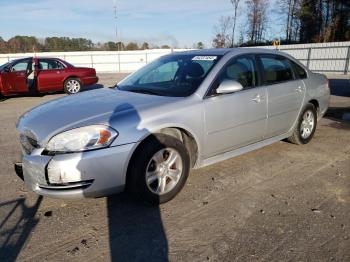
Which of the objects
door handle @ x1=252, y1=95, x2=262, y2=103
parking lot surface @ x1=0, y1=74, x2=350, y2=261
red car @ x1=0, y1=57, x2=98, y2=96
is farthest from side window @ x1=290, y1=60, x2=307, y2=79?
red car @ x1=0, y1=57, x2=98, y2=96

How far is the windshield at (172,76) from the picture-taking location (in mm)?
4102

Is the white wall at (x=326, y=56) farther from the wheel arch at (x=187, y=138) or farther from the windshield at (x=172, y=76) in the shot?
the wheel arch at (x=187, y=138)

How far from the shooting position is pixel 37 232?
3.13 m

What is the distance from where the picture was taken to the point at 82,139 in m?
3.18

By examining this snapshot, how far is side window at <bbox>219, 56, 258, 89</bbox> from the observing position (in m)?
4.28

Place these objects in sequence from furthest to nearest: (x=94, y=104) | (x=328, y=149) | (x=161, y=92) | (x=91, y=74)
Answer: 1. (x=91, y=74)
2. (x=328, y=149)
3. (x=161, y=92)
4. (x=94, y=104)

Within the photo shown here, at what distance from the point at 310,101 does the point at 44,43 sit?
200 ft

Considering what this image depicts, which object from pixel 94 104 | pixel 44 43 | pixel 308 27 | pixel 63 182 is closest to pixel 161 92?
pixel 94 104

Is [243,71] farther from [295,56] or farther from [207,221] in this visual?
[295,56]

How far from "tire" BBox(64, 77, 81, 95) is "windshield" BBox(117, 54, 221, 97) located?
913cm

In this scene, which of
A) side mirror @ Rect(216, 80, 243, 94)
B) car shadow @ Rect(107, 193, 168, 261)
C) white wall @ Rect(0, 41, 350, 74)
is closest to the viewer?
car shadow @ Rect(107, 193, 168, 261)

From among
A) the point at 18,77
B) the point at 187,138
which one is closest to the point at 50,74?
the point at 18,77

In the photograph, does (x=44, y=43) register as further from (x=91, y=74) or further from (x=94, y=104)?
(x=94, y=104)

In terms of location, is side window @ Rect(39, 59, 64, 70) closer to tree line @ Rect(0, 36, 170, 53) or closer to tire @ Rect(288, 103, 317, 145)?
tire @ Rect(288, 103, 317, 145)
